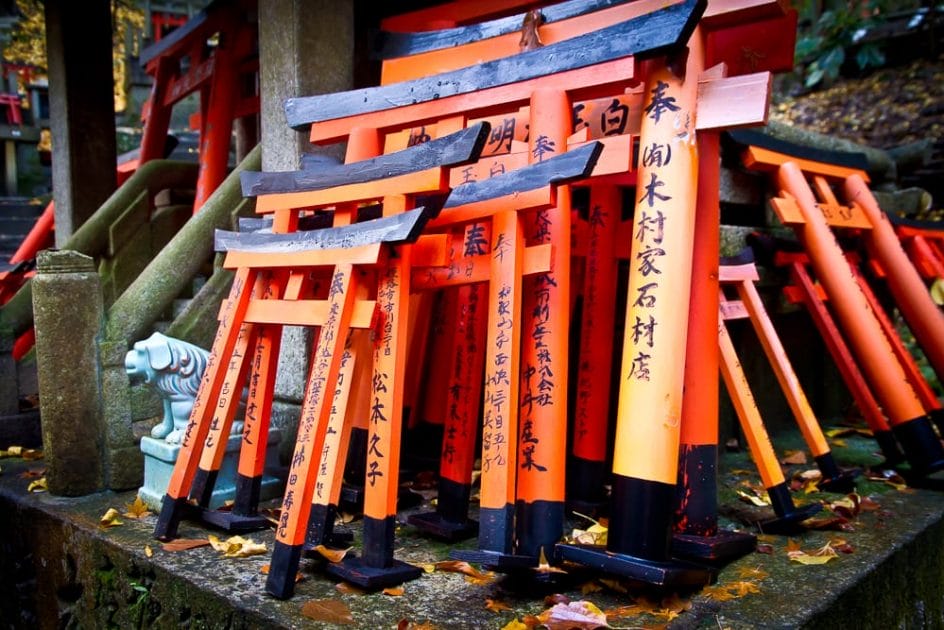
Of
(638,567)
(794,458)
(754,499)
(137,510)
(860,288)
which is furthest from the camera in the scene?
(794,458)

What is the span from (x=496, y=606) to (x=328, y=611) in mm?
599

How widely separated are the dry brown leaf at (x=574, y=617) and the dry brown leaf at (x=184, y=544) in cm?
173

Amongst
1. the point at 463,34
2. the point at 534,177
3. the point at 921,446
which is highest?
the point at 463,34

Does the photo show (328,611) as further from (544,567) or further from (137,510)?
(137,510)

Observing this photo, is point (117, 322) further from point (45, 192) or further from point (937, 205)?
point (45, 192)

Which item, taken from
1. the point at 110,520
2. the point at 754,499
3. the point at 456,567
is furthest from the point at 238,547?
the point at 754,499

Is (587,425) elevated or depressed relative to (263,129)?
depressed

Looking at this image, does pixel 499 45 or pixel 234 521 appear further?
pixel 499 45

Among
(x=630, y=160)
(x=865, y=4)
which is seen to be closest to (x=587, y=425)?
(x=630, y=160)

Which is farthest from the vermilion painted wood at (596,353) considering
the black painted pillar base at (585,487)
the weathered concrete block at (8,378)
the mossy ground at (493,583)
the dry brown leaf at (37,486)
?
the weathered concrete block at (8,378)

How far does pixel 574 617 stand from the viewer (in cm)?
262

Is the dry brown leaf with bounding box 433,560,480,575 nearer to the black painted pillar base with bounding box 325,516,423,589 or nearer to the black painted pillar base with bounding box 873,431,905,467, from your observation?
→ the black painted pillar base with bounding box 325,516,423,589

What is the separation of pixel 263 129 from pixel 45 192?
47.2 ft

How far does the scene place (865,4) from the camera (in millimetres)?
15055
